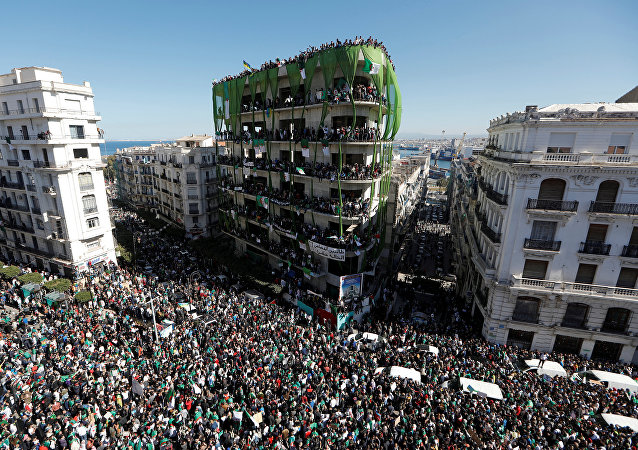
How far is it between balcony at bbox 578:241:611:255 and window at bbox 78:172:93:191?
5019 centimetres

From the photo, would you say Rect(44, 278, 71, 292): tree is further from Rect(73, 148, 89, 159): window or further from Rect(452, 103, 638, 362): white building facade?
Rect(452, 103, 638, 362): white building facade

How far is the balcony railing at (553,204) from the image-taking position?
2403 centimetres

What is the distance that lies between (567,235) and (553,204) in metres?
2.90

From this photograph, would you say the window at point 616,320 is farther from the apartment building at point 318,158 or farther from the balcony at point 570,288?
the apartment building at point 318,158

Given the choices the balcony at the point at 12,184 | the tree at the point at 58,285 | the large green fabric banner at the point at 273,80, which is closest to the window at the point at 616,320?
the large green fabric banner at the point at 273,80

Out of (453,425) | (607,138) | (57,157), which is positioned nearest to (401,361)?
(453,425)

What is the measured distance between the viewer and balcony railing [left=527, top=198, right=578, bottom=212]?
24034 millimetres

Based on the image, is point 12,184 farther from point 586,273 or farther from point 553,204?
point 586,273

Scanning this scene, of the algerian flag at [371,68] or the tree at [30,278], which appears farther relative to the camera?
the tree at [30,278]

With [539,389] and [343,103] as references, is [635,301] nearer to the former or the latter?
[539,389]

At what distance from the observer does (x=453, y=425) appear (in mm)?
18469

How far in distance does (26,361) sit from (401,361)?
27.4m

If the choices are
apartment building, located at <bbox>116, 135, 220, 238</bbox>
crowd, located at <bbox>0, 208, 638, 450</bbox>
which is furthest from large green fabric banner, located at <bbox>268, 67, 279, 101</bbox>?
crowd, located at <bbox>0, 208, 638, 450</bbox>

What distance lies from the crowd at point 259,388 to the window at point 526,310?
2.91 m
